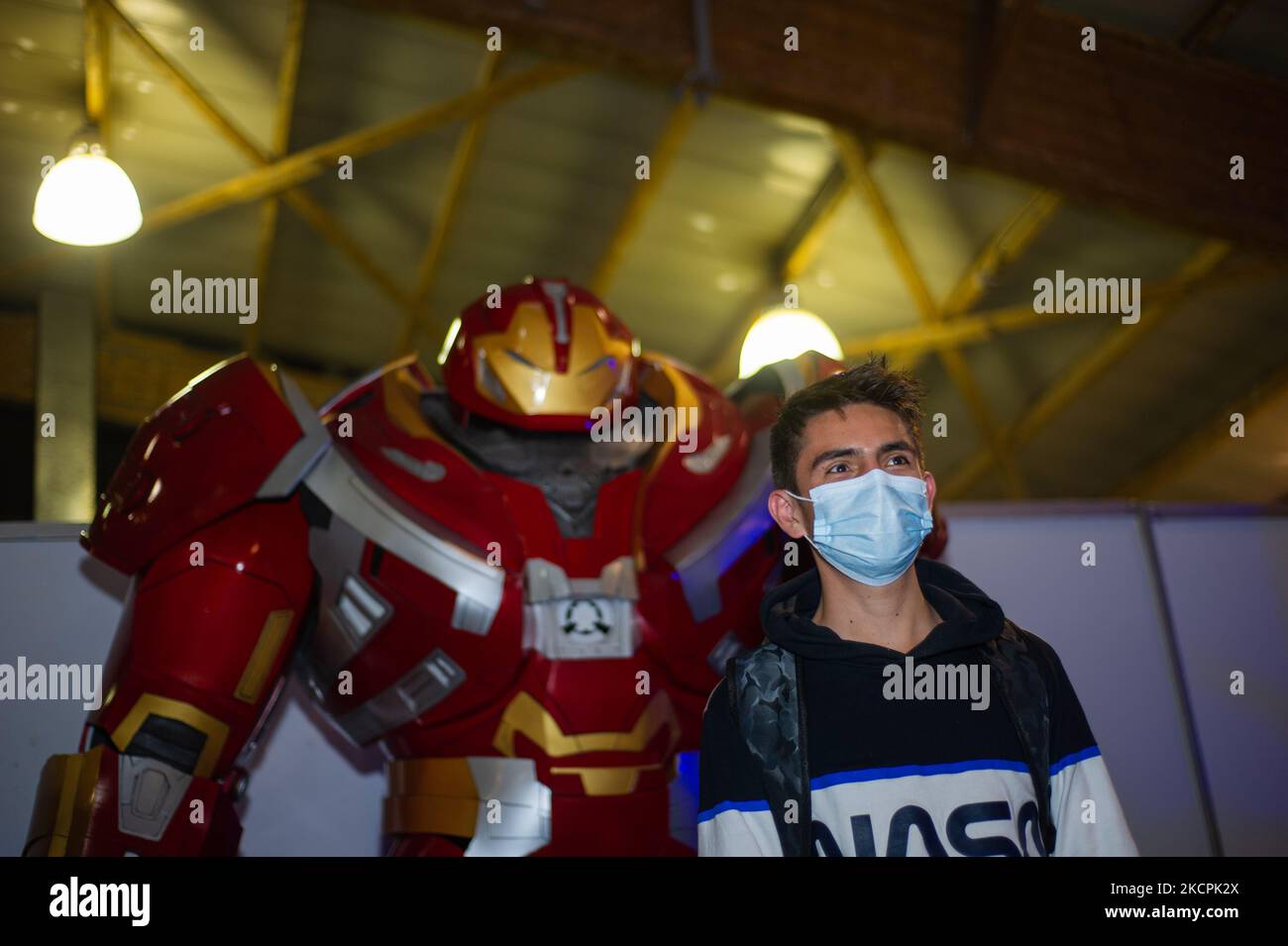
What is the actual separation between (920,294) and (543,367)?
4.54 meters

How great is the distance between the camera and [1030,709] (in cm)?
140

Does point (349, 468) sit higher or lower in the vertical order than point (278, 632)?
higher

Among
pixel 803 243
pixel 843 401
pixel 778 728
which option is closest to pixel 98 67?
pixel 803 243

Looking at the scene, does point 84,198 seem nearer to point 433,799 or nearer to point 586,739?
point 433,799

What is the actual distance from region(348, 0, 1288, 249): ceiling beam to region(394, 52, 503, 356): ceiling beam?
164 cm

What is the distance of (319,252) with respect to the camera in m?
7.43

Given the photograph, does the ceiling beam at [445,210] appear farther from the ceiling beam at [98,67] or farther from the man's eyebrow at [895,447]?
the man's eyebrow at [895,447]

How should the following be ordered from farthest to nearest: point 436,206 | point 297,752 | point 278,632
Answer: point 436,206, point 297,752, point 278,632

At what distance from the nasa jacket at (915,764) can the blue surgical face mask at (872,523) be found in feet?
0.35

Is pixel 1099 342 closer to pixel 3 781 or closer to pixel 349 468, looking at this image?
pixel 349 468

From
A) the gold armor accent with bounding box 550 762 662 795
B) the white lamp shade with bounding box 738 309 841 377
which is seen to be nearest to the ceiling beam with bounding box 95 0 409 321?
the white lamp shade with bounding box 738 309 841 377

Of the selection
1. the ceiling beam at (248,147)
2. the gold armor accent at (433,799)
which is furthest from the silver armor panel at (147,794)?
the ceiling beam at (248,147)

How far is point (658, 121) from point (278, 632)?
4160 millimetres
